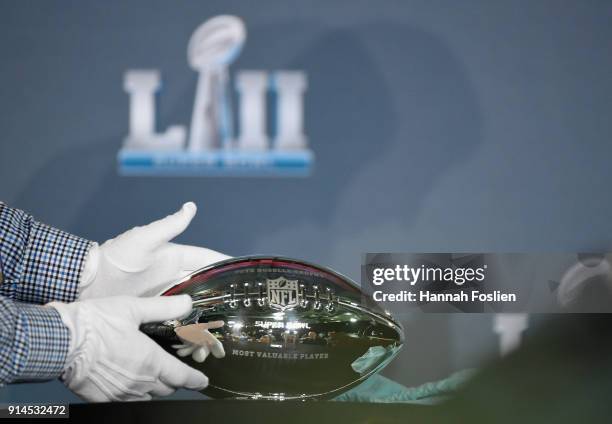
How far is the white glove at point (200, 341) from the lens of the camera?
54 centimetres

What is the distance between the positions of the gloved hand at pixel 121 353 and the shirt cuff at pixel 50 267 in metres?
0.18

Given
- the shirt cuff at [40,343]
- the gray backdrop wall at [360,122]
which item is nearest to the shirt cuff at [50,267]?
the shirt cuff at [40,343]

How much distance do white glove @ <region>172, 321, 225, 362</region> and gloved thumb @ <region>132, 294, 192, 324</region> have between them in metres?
0.02

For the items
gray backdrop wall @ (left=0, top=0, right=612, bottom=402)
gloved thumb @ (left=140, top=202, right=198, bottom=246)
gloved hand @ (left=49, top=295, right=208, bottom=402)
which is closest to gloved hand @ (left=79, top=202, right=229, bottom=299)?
gloved thumb @ (left=140, top=202, right=198, bottom=246)

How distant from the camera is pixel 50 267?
703 mm

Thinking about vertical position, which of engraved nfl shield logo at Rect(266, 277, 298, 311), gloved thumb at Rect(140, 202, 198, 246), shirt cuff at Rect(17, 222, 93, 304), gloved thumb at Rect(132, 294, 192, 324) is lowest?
gloved thumb at Rect(132, 294, 192, 324)

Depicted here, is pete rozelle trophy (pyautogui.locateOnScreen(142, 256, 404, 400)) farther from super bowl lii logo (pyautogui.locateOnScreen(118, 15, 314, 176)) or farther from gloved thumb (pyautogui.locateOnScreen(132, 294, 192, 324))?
super bowl lii logo (pyautogui.locateOnScreen(118, 15, 314, 176))

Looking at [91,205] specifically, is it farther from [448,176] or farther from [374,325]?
[374,325]

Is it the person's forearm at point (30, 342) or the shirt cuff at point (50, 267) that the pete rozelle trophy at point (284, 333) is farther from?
the shirt cuff at point (50, 267)

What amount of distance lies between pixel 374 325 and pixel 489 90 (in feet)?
4.59

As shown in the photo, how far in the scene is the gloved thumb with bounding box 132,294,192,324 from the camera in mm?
538

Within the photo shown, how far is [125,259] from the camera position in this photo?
2.60 ft

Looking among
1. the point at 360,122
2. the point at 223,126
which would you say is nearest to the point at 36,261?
the point at 223,126

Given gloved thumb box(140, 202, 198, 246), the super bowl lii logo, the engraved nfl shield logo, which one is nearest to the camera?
the engraved nfl shield logo
